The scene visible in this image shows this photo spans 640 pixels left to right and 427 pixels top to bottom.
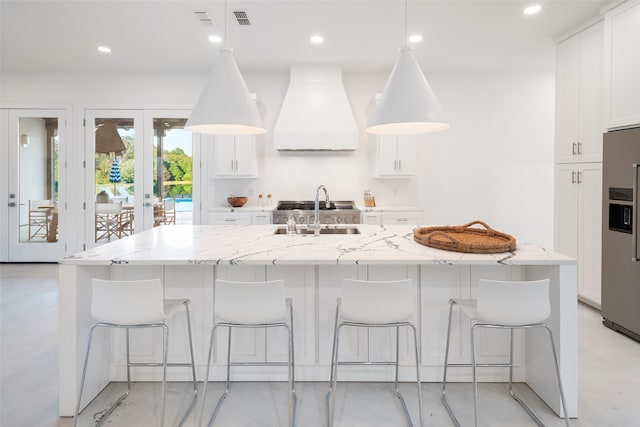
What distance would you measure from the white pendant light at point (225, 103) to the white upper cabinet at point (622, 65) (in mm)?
2903

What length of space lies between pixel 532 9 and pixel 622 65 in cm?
90

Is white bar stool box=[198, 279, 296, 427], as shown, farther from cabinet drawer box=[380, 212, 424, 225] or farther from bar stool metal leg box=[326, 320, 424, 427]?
cabinet drawer box=[380, 212, 424, 225]

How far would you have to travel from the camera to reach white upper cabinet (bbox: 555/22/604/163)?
375 centimetres

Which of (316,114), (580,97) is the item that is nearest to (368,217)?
(316,114)

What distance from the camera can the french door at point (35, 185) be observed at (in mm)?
5676

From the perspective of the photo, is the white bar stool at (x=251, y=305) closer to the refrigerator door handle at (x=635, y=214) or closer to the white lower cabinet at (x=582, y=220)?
the refrigerator door handle at (x=635, y=214)

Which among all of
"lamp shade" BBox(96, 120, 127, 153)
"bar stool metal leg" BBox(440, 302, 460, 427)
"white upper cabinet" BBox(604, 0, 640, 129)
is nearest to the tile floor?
"bar stool metal leg" BBox(440, 302, 460, 427)

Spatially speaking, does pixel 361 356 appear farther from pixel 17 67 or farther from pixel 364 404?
pixel 17 67

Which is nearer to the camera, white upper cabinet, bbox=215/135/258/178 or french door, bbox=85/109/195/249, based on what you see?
white upper cabinet, bbox=215/135/258/178

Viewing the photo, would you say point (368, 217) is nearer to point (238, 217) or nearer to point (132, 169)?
point (238, 217)

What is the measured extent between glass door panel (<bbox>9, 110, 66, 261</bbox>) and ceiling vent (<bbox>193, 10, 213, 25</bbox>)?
122 inches

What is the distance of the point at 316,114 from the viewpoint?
5035 mm

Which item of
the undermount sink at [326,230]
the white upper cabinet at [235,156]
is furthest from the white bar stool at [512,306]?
the white upper cabinet at [235,156]

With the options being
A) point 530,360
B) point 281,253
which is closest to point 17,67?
point 281,253
